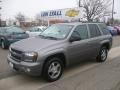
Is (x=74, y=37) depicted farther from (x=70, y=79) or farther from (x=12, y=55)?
(x=12, y=55)

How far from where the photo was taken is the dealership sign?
3191 centimetres

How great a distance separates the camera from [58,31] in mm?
6707

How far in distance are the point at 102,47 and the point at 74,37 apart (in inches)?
86.8

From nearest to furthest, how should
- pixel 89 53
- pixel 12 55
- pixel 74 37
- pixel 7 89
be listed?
pixel 7 89, pixel 12 55, pixel 74 37, pixel 89 53

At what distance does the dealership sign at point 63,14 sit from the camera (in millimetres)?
31908

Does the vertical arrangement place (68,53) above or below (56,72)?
above

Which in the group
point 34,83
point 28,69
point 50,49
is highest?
point 50,49

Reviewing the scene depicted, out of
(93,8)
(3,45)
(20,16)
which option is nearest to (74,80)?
(3,45)

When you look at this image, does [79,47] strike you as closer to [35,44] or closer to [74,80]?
[74,80]

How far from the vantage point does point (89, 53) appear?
722 cm

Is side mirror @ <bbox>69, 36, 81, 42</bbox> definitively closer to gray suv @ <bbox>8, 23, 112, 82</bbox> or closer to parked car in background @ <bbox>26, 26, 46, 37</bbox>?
gray suv @ <bbox>8, 23, 112, 82</bbox>

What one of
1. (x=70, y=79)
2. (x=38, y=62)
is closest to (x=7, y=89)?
(x=38, y=62)

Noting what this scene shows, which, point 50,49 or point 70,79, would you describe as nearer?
point 50,49

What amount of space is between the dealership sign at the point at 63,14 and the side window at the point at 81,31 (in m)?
24.9
